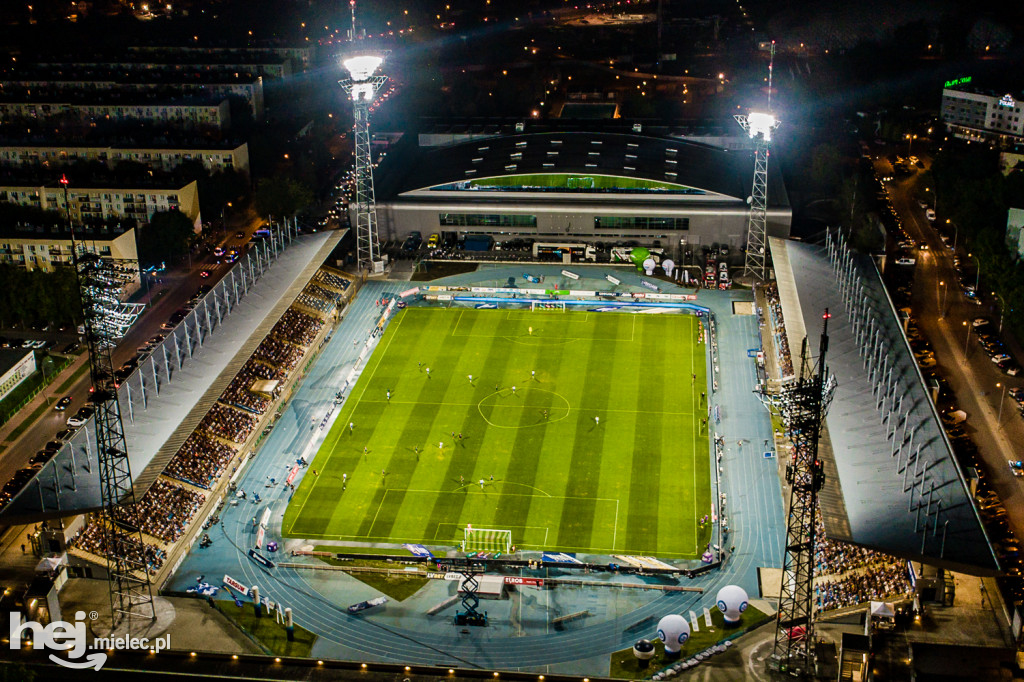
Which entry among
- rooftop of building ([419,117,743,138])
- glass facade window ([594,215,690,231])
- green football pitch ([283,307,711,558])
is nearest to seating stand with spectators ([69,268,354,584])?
green football pitch ([283,307,711,558])

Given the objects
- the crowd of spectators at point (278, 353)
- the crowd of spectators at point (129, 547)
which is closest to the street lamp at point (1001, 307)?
the crowd of spectators at point (278, 353)

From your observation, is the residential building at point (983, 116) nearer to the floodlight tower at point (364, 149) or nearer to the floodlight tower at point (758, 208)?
the floodlight tower at point (758, 208)

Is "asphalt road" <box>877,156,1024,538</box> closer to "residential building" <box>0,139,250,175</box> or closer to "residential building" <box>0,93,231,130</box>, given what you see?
"residential building" <box>0,139,250,175</box>

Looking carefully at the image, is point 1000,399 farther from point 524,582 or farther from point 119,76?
point 119,76

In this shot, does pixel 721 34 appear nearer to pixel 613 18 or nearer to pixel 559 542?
pixel 613 18

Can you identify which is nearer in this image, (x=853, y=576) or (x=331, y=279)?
(x=853, y=576)

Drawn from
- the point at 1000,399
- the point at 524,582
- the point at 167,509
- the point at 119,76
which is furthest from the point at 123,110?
the point at 1000,399

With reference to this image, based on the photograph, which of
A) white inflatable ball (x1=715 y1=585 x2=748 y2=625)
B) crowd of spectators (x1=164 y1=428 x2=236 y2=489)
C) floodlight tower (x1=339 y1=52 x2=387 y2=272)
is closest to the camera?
white inflatable ball (x1=715 y1=585 x2=748 y2=625)
